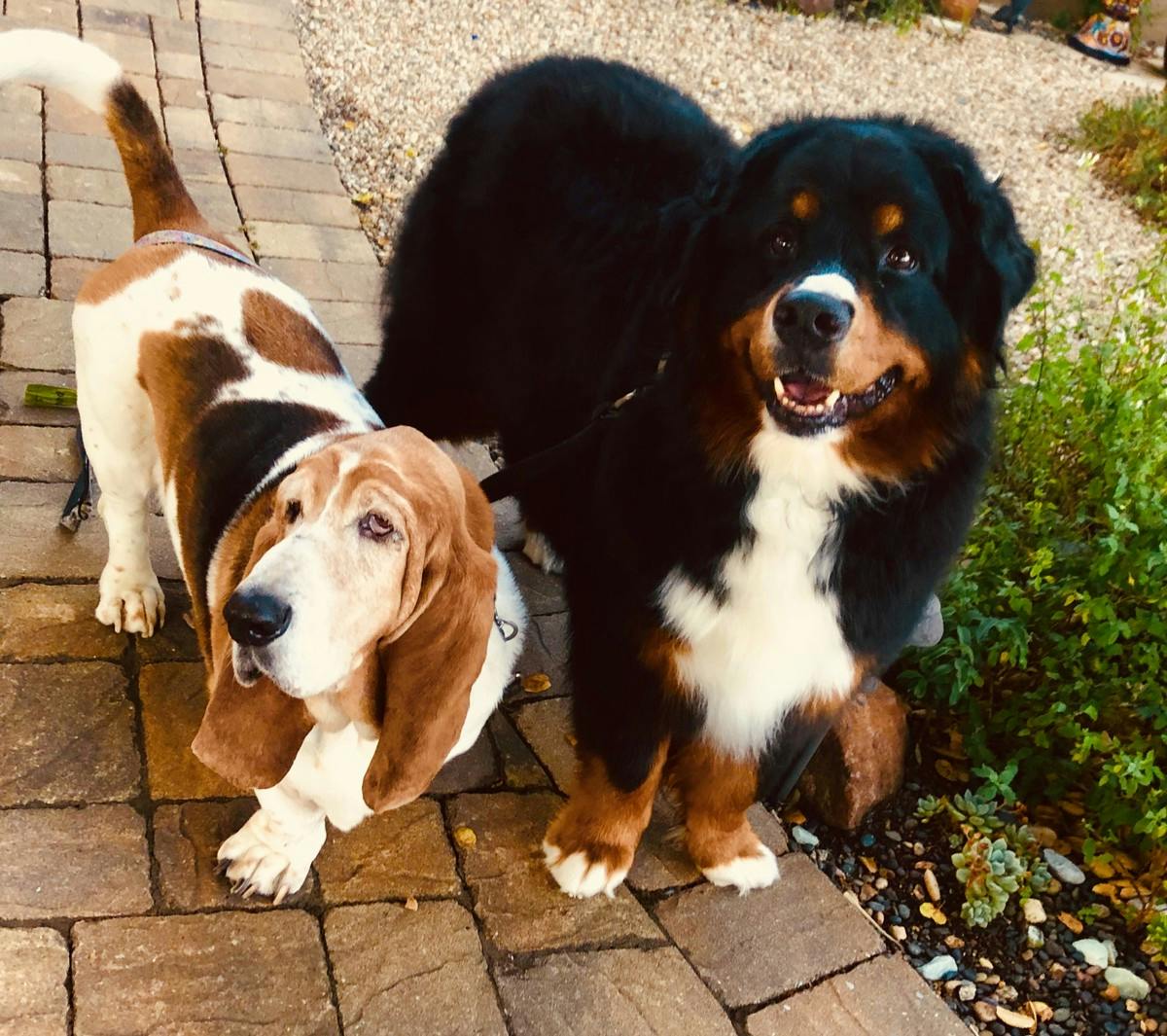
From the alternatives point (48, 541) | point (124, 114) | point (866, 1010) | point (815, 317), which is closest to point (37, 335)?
point (48, 541)

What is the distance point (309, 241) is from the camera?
15.3ft

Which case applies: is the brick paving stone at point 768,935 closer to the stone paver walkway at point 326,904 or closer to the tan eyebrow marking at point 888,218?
the stone paver walkway at point 326,904

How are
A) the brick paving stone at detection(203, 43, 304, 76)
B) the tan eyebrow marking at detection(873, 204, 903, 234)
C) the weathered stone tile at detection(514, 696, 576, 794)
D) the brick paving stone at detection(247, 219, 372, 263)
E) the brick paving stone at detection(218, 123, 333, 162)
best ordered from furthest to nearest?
the brick paving stone at detection(203, 43, 304, 76)
the brick paving stone at detection(218, 123, 333, 162)
the brick paving stone at detection(247, 219, 372, 263)
the weathered stone tile at detection(514, 696, 576, 794)
the tan eyebrow marking at detection(873, 204, 903, 234)

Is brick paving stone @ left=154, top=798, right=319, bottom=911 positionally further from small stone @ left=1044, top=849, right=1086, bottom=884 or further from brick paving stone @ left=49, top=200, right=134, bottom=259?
brick paving stone @ left=49, top=200, right=134, bottom=259

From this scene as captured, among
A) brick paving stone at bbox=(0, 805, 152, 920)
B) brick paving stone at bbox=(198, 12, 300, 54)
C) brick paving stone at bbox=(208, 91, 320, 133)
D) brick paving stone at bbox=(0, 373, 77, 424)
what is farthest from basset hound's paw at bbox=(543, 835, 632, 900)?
brick paving stone at bbox=(198, 12, 300, 54)

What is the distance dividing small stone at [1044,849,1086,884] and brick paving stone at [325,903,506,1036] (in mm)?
1592

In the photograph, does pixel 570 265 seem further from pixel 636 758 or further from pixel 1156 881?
pixel 1156 881

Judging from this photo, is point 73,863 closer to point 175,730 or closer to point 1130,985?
point 175,730

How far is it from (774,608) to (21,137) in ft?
14.1

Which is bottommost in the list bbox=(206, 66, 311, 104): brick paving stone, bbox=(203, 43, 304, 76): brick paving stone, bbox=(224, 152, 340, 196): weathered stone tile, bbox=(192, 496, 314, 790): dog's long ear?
bbox=(224, 152, 340, 196): weathered stone tile

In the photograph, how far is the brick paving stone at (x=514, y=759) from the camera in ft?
8.88

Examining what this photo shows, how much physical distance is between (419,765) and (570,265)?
4.44 feet

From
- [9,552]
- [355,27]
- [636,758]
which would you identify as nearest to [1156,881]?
[636,758]

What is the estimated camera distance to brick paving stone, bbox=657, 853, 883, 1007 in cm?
235
